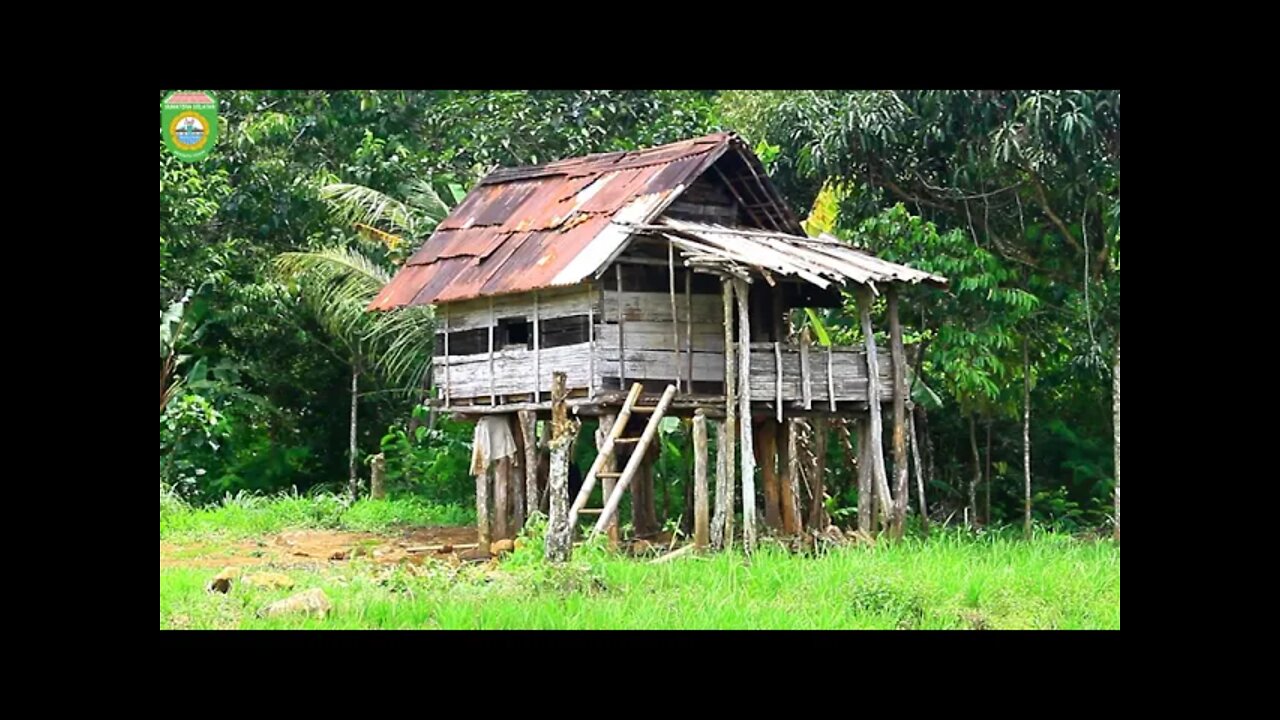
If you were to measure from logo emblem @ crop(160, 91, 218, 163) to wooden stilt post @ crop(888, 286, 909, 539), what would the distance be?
8.31 meters

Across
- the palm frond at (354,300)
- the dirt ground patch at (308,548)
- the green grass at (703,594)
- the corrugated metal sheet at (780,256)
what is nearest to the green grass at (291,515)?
the dirt ground patch at (308,548)

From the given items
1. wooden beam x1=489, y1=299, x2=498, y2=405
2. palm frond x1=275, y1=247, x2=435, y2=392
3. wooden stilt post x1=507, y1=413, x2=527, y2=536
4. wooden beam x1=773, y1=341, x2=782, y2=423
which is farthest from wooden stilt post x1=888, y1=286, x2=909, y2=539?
palm frond x1=275, y1=247, x2=435, y2=392

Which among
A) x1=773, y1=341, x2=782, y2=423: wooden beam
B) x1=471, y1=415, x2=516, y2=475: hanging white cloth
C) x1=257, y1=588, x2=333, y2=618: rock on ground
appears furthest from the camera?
x1=471, y1=415, x2=516, y2=475: hanging white cloth

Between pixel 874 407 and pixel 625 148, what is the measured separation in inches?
330

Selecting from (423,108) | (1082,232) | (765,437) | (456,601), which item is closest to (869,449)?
(765,437)

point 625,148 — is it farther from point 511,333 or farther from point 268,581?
point 268,581

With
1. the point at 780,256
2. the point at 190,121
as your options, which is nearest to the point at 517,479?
the point at 780,256

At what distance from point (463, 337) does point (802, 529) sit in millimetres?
4995

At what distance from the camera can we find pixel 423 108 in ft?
92.5

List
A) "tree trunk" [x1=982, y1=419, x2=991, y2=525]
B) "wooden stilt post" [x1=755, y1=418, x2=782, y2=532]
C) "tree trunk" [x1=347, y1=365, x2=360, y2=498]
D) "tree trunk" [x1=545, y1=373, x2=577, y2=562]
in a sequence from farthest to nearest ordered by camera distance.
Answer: "tree trunk" [x1=347, y1=365, x2=360, y2=498] < "tree trunk" [x1=982, y1=419, x2=991, y2=525] < "wooden stilt post" [x1=755, y1=418, x2=782, y2=532] < "tree trunk" [x1=545, y1=373, x2=577, y2=562]

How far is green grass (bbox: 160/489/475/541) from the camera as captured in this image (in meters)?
23.2

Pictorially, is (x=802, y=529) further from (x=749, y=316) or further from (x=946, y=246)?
(x=946, y=246)

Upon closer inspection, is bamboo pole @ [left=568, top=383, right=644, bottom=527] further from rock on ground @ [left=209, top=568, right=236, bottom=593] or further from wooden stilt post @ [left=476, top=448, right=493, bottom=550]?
rock on ground @ [left=209, top=568, right=236, bottom=593]

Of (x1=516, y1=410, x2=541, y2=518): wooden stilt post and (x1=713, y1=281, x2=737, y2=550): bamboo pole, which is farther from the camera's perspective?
(x1=516, y1=410, x2=541, y2=518): wooden stilt post
